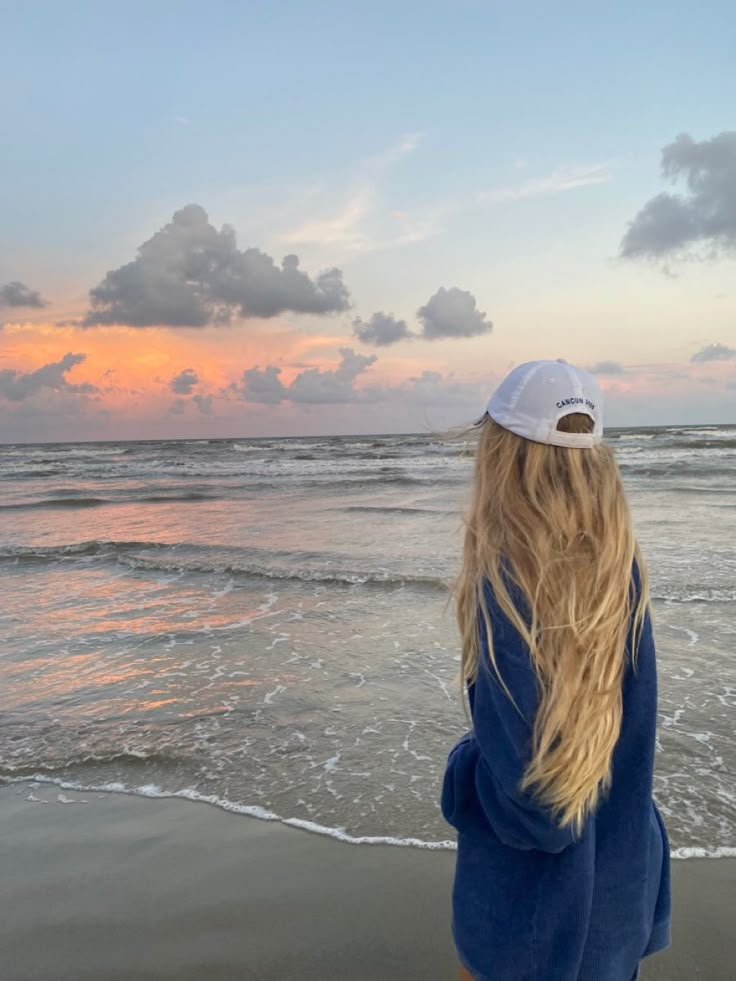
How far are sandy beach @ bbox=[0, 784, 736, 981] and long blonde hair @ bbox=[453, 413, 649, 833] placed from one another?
6.50ft

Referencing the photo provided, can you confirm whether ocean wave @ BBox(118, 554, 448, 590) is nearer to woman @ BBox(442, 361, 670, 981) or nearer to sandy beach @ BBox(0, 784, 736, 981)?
sandy beach @ BBox(0, 784, 736, 981)

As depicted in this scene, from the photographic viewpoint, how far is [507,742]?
143 cm

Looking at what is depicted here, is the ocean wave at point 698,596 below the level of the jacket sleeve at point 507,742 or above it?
below

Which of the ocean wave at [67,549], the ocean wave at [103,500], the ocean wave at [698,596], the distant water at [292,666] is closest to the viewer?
the distant water at [292,666]

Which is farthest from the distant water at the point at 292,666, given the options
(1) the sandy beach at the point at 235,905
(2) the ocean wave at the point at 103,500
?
(2) the ocean wave at the point at 103,500

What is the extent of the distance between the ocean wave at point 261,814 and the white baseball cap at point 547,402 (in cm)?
289

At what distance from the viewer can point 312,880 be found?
356 cm

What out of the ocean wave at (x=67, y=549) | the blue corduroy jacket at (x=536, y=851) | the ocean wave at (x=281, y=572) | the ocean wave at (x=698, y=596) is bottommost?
the ocean wave at (x=67, y=549)

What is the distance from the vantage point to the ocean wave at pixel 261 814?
147 inches

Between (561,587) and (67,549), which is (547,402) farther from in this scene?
(67,549)

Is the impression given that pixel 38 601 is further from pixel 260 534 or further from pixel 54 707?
pixel 260 534

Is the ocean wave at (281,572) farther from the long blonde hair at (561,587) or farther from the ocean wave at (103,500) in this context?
the ocean wave at (103,500)

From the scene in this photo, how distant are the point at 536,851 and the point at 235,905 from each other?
93.0 inches

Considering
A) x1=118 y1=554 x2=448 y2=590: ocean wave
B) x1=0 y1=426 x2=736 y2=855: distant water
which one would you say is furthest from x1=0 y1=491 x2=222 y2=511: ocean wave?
x1=118 y1=554 x2=448 y2=590: ocean wave
